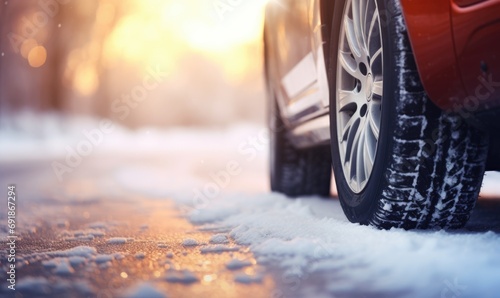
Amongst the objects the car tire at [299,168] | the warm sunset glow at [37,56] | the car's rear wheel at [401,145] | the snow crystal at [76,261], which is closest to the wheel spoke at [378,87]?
the car's rear wheel at [401,145]

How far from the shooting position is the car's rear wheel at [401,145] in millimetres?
2232

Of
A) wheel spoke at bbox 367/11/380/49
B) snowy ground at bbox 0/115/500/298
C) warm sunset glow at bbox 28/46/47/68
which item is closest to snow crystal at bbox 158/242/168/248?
snowy ground at bbox 0/115/500/298

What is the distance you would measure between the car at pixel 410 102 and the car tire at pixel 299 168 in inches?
55.4

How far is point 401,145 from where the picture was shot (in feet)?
7.34

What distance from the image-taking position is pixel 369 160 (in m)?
2.53

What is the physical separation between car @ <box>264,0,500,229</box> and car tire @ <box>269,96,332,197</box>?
141 cm

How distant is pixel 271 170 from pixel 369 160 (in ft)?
7.56

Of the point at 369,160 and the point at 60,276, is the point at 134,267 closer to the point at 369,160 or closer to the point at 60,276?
the point at 60,276

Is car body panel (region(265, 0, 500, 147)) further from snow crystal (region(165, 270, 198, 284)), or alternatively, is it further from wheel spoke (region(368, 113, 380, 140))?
snow crystal (region(165, 270, 198, 284))

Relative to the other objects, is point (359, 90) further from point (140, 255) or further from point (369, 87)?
point (140, 255)

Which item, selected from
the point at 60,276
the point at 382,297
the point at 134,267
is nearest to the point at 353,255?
the point at 382,297

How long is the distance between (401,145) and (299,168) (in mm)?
2340

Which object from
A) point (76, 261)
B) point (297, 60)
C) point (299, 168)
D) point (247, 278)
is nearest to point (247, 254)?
point (247, 278)

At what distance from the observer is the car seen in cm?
203
